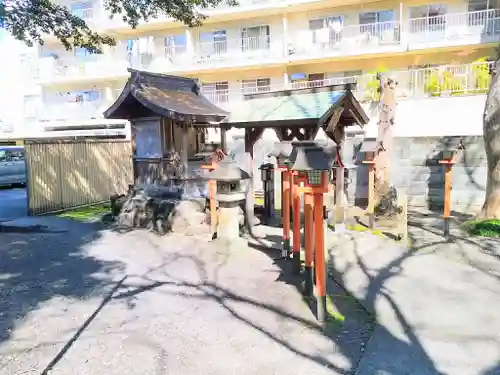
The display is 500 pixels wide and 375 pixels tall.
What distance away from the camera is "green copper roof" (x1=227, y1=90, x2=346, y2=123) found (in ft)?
23.8

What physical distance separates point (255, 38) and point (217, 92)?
369cm

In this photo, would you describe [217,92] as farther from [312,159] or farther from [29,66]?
[312,159]

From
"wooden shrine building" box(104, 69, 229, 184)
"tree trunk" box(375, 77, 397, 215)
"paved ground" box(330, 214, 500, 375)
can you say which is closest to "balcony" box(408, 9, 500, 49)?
"tree trunk" box(375, 77, 397, 215)

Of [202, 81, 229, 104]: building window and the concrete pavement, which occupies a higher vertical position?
[202, 81, 229, 104]: building window

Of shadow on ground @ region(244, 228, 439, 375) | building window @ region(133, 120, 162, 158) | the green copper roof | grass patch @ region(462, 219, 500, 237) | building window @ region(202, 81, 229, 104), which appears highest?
building window @ region(202, 81, 229, 104)

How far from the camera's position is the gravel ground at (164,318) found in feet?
13.5

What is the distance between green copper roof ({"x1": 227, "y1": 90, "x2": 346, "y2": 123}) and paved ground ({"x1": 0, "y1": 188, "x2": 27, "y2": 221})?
8.06 metres

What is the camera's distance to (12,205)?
14.0 meters

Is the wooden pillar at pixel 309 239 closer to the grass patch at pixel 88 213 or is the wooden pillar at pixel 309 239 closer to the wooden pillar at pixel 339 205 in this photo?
the wooden pillar at pixel 339 205

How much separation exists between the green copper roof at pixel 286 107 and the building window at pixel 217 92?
1262 cm

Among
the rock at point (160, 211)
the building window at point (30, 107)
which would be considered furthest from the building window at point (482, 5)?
the building window at point (30, 107)

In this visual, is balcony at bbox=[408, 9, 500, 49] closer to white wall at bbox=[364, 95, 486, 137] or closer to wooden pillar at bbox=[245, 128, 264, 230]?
white wall at bbox=[364, 95, 486, 137]

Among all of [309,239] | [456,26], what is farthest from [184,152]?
[456,26]

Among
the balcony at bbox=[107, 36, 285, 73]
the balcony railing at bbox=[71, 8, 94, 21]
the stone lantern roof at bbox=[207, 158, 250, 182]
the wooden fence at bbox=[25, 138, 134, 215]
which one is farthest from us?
the balcony railing at bbox=[71, 8, 94, 21]
